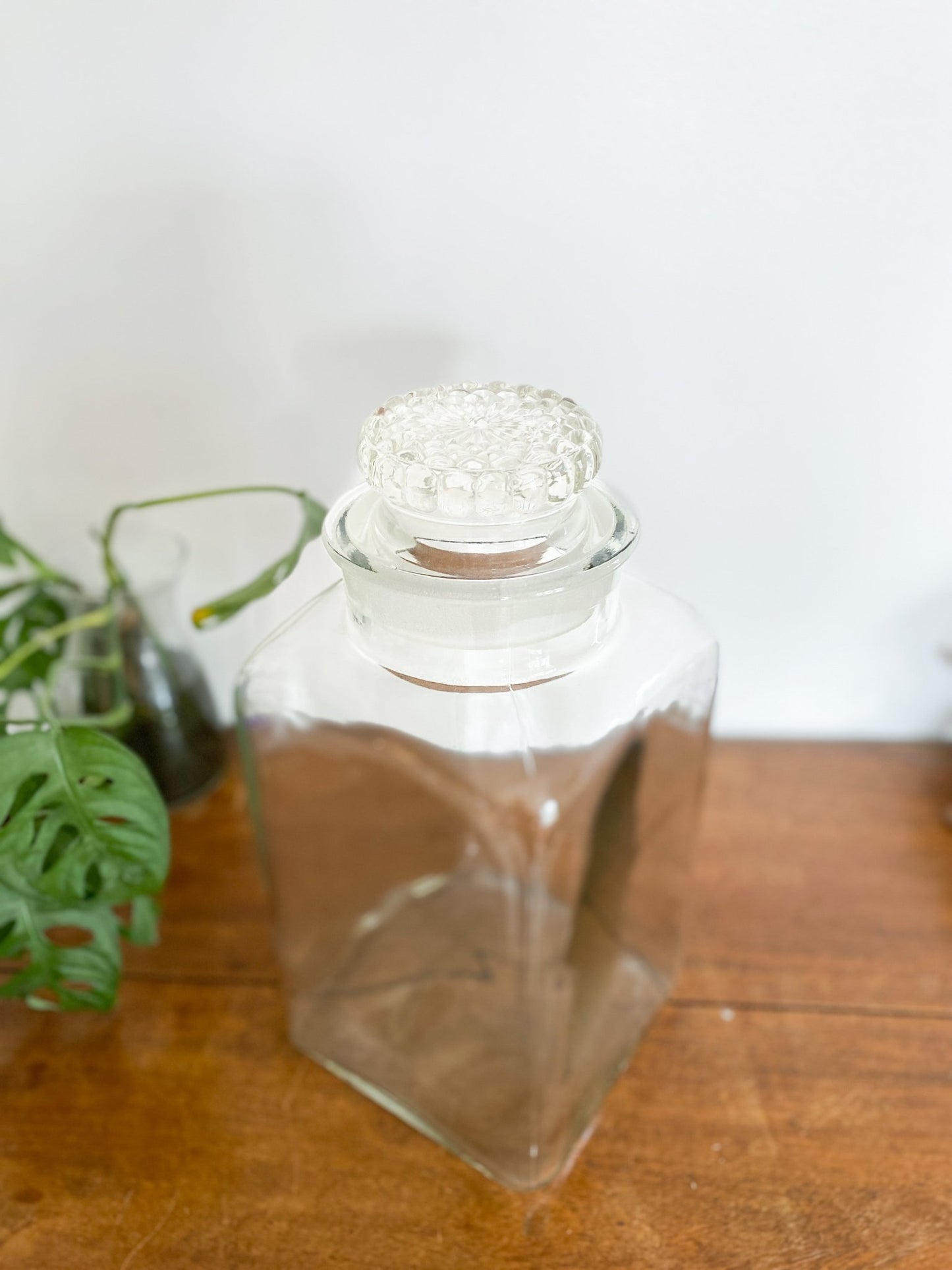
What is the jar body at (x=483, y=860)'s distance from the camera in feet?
1.46

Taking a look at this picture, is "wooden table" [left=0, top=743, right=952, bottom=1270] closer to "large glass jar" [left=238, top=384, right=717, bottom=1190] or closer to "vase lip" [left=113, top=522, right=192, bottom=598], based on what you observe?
"large glass jar" [left=238, top=384, right=717, bottom=1190]

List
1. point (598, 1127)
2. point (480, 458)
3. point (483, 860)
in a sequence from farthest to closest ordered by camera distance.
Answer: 1. point (483, 860)
2. point (598, 1127)
3. point (480, 458)

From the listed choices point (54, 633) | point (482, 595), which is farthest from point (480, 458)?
point (54, 633)

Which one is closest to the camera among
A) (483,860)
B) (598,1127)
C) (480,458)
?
(480,458)

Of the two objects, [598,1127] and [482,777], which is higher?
[482,777]

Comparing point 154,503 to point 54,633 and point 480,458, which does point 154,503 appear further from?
point 480,458

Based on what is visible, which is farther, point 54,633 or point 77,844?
point 54,633

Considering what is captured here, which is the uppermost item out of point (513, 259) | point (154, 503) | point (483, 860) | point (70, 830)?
point (513, 259)

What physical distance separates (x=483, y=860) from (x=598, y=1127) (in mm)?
214

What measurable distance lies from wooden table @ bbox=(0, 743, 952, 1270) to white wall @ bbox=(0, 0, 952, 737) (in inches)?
8.1

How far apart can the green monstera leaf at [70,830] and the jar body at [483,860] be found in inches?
3.0

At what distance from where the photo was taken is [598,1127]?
19.1 inches

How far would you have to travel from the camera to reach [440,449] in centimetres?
39

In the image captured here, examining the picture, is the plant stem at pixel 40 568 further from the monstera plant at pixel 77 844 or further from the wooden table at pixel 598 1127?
the wooden table at pixel 598 1127
